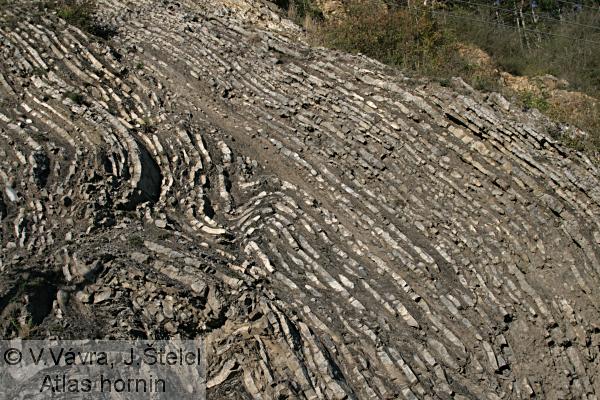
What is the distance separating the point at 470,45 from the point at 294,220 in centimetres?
632

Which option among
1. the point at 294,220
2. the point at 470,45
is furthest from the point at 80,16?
the point at 470,45

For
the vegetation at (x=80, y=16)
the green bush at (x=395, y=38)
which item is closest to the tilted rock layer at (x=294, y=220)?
the vegetation at (x=80, y=16)

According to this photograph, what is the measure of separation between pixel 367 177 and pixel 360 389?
3.40m

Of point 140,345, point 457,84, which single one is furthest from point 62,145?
point 457,84

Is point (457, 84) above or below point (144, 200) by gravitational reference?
above

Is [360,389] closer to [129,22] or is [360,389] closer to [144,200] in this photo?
[144,200]

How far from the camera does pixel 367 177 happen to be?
9.08 meters

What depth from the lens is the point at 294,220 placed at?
8195 mm

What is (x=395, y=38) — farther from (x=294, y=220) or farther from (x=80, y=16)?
(x=80, y=16)

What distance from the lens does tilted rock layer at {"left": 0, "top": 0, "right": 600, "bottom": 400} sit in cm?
672

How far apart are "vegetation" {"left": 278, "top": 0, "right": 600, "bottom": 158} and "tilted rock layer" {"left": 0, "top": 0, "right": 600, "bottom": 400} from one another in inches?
38.9

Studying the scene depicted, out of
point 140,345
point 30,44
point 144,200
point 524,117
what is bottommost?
point 140,345

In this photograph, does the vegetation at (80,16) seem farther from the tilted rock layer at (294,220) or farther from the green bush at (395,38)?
the green bush at (395,38)

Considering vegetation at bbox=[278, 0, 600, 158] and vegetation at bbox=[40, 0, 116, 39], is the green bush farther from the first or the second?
vegetation at bbox=[40, 0, 116, 39]
